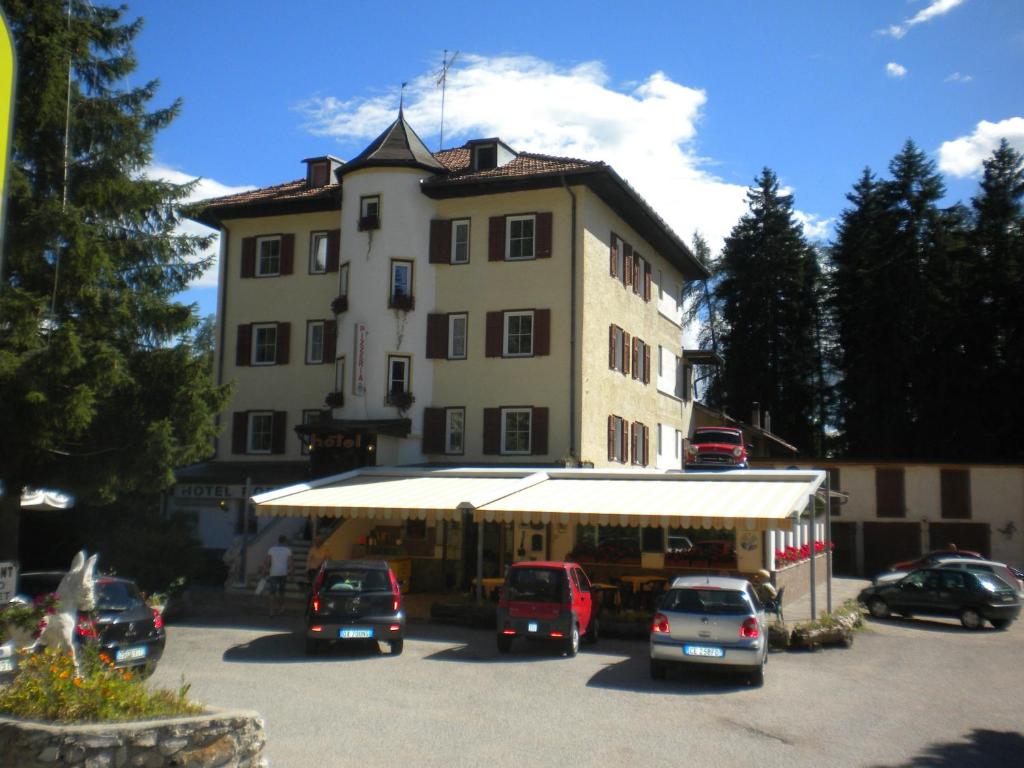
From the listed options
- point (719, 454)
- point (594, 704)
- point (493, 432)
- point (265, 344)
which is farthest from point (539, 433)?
point (594, 704)

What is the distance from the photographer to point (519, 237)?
2995 centimetres

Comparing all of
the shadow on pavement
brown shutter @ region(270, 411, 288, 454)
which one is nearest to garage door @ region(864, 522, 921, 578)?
brown shutter @ region(270, 411, 288, 454)

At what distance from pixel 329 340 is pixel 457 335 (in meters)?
4.74

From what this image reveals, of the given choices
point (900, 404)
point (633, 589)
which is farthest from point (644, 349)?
point (900, 404)

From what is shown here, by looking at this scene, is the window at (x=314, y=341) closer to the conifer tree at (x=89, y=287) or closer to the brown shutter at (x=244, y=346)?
the brown shutter at (x=244, y=346)

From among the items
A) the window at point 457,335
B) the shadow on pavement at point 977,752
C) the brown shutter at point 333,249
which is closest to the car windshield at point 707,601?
the shadow on pavement at point 977,752

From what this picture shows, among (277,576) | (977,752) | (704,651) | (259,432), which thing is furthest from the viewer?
(259,432)

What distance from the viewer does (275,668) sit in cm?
1459

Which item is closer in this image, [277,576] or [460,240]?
[277,576]

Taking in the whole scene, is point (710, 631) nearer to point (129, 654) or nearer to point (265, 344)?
point (129, 654)

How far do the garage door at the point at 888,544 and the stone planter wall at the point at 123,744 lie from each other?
37868mm

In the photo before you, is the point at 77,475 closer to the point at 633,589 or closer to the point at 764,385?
the point at 633,589

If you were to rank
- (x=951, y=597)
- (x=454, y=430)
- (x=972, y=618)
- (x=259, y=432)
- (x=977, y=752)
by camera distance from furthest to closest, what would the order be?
(x=259, y=432), (x=454, y=430), (x=951, y=597), (x=972, y=618), (x=977, y=752)

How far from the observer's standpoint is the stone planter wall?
751 centimetres
